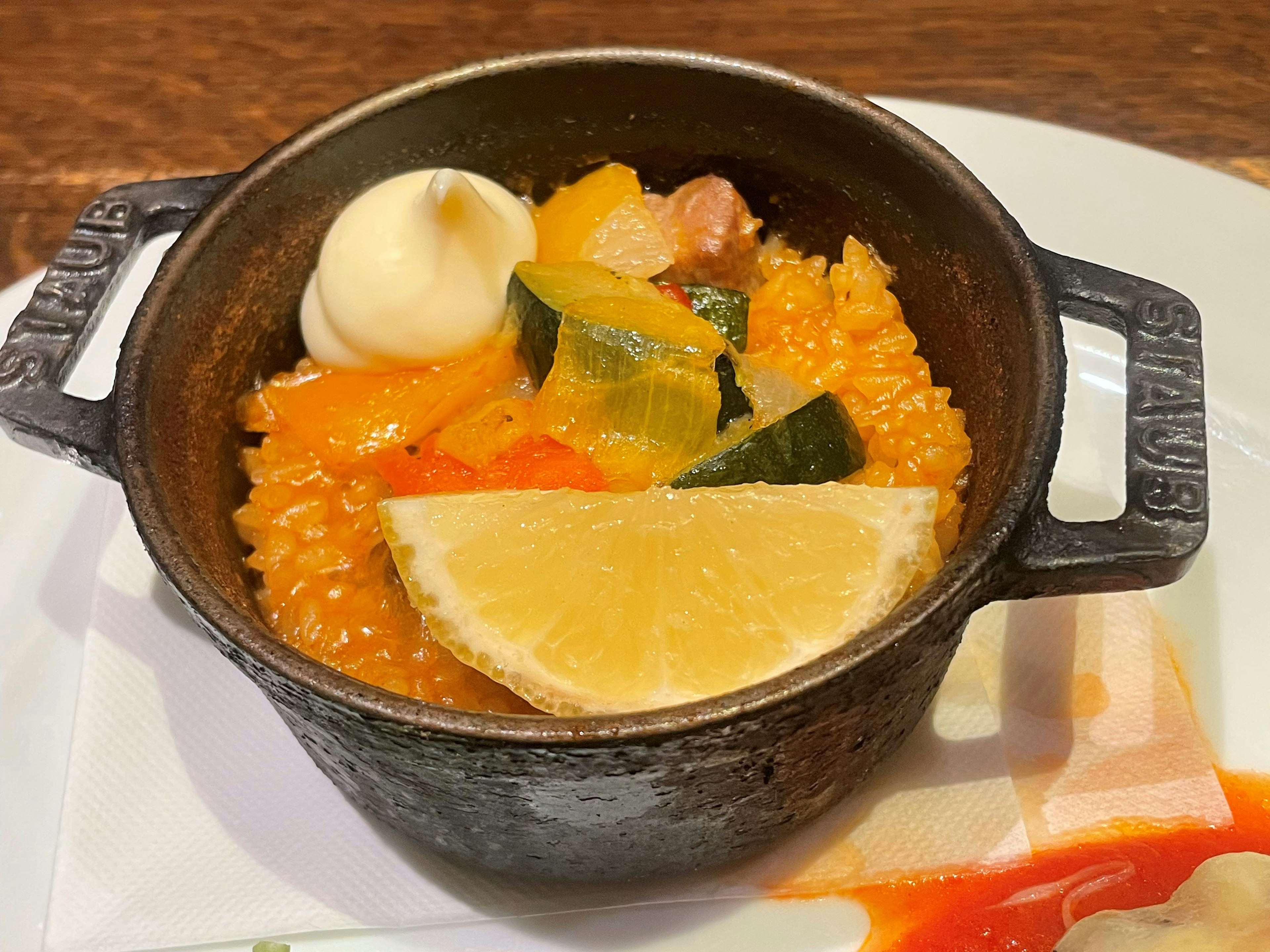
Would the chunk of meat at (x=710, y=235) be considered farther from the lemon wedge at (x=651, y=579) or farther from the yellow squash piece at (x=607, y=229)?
the lemon wedge at (x=651, y=579)

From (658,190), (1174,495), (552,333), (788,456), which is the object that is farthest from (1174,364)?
(658,190)

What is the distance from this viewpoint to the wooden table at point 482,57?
2.16 meters

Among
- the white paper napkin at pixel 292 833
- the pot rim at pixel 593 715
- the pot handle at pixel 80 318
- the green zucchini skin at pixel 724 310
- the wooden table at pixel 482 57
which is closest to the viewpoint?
the pot rim at pixel 593 715

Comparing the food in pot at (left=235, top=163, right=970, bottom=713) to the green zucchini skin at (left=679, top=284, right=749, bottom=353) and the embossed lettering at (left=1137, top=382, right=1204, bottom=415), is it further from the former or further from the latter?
the embossed lettering at (left=1137, top=382, right=1204, bottom=415)

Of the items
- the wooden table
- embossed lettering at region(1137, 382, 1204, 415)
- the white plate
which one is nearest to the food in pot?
embossed lettering at region(1137, 382, 1204, 415)

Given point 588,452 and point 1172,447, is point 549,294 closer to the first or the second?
point 588,452

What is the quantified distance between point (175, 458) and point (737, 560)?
0.61 m

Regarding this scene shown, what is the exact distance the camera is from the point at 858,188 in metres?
1.30

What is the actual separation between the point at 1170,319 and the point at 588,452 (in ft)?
1.97

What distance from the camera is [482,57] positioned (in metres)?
2.15

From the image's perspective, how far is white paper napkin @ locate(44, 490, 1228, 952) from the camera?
44.6 inches

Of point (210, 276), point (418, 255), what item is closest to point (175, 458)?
point (210, 276)

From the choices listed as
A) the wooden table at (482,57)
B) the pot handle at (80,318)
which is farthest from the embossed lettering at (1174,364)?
the wooden table at (482,57)

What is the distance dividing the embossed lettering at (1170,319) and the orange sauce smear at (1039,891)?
0.56 metres
